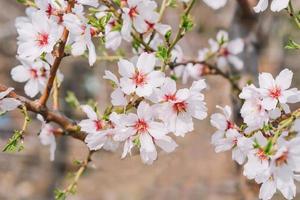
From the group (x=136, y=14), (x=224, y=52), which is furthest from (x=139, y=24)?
(x=224, y=52)

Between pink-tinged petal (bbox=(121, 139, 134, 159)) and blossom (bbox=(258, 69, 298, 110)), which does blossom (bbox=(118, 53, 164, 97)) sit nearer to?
pink-tinged petal (bbox=(121, 139, 134, 159))

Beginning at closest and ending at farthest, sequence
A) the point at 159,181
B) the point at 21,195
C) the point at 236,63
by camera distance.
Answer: the point at 236,63
the point at 159,181
the point at 21,195

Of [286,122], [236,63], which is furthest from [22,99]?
[236,63]

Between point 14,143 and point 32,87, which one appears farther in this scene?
point 32,87

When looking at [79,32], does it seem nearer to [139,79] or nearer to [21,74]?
[139,79]

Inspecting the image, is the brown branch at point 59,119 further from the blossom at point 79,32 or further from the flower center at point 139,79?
the flower center at point 139,79

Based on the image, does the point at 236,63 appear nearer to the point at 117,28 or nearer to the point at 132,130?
the point at 117,28
